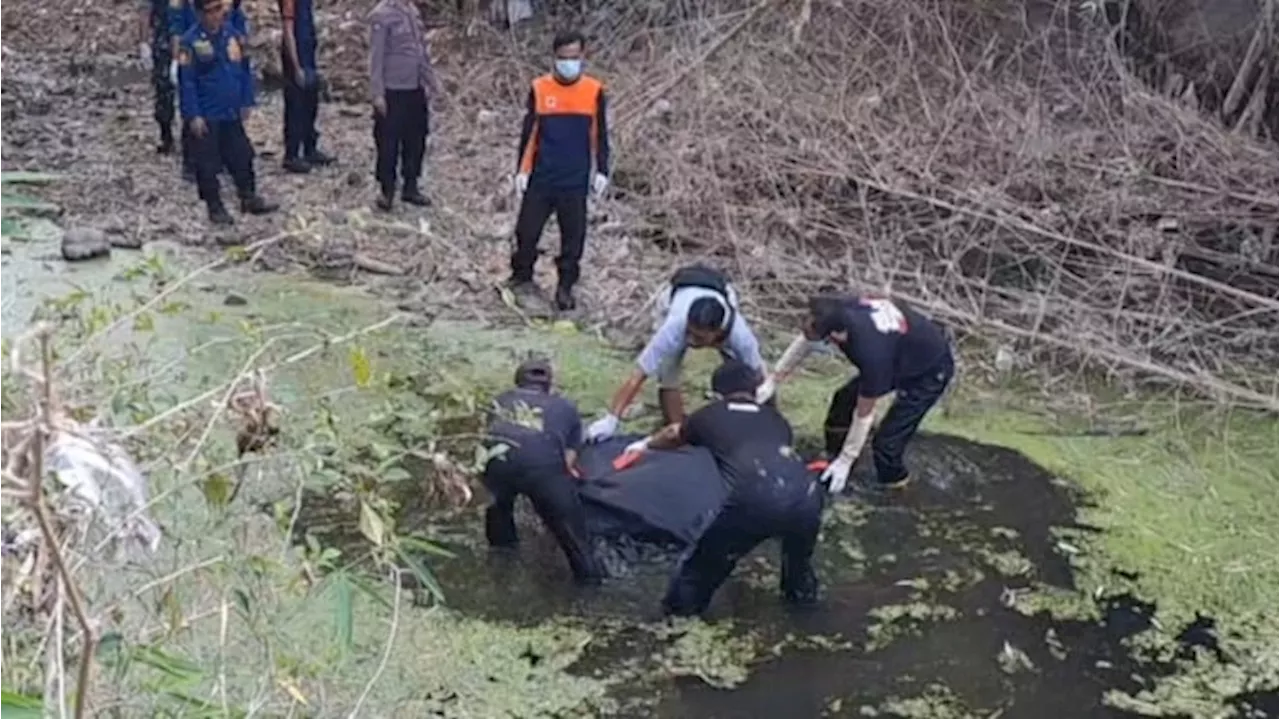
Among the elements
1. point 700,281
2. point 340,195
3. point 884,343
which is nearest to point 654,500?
point 700,281

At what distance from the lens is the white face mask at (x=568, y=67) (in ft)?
28.8

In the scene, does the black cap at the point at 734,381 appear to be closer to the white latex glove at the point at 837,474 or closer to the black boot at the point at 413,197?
the white latex glove at the point at 837,474

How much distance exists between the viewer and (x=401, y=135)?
413 inches

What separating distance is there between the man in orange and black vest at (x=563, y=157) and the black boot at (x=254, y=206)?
1.99 m

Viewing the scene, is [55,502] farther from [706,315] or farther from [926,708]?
[706,315]

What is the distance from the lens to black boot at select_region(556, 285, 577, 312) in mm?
9312

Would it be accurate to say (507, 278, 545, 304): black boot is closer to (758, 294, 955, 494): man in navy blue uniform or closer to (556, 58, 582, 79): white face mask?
(556, 58, 582, 79): white face mask

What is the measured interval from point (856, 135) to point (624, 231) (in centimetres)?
156

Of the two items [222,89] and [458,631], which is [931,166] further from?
[458,631]

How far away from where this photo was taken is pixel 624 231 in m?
10.5

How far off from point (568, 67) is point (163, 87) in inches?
154

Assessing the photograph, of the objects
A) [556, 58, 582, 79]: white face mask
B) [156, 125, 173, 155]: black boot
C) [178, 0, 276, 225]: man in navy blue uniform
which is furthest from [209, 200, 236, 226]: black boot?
[556, 58, 582, 79]: white face mask

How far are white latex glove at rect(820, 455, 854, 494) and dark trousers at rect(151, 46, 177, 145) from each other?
5814 mm

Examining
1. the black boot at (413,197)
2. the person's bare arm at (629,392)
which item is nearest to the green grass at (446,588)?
the person's bare arm at (629,392)
